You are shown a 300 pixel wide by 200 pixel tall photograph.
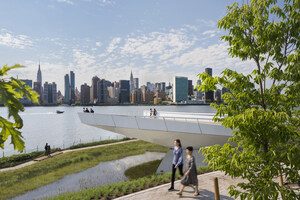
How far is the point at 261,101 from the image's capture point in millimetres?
4223

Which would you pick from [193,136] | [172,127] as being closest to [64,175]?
[172,127]

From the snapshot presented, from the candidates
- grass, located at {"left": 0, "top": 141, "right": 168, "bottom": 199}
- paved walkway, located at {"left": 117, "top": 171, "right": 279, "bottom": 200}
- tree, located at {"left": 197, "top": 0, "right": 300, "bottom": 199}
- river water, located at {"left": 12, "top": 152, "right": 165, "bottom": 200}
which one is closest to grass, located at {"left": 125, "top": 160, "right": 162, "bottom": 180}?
river water, located at {"left": 12, "top": 152, "right": 165, "bottom": 200}

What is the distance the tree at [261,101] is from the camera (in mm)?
3527

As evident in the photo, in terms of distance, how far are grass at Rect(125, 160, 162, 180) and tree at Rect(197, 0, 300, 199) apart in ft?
37.8

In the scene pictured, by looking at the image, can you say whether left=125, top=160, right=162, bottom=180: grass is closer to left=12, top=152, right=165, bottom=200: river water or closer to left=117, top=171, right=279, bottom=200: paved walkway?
left=12, top=152, right=165, bottom=200: river water

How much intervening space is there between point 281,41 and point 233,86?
132 cm

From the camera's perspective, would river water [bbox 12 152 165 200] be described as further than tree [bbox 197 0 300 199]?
Yes

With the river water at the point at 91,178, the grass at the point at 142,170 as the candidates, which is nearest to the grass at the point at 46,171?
the river water at the point at 91,178

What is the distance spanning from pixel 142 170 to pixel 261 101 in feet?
45.1

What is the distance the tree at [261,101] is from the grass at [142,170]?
37.8 ft

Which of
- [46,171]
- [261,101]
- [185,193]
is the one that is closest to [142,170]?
[46,171]

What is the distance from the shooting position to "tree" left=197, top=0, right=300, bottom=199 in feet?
11.6

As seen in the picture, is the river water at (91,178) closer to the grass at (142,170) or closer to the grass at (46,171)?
the grass at (142,170)

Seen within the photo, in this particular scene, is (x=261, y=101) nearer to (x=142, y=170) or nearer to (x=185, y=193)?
(x=185, y=193)
